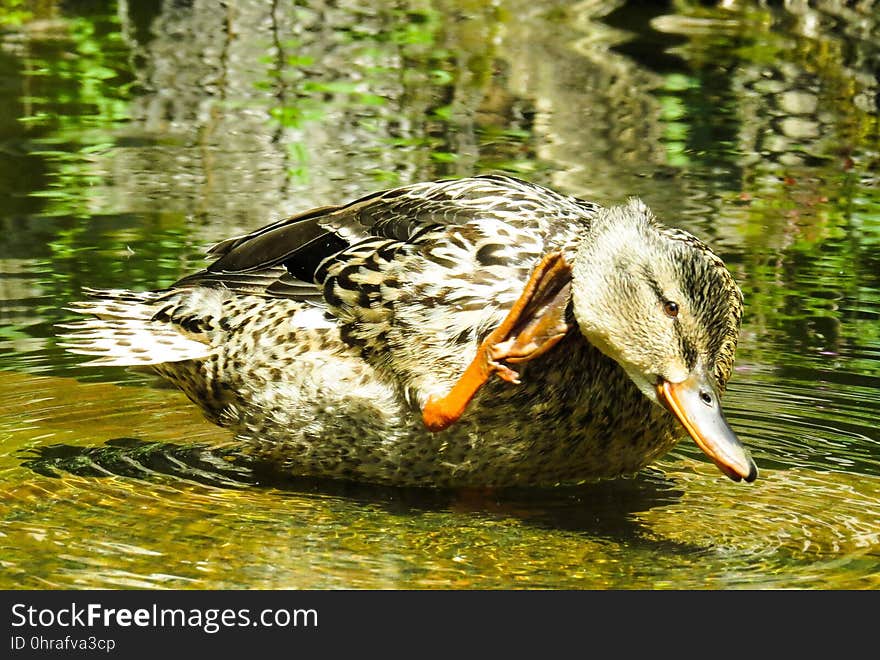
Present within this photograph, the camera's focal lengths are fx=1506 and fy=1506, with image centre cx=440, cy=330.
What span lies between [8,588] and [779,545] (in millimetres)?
2463

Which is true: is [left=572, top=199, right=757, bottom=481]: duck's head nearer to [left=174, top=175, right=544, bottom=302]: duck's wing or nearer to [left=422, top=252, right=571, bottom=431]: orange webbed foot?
[left=422, top=252, right=571, bottom=431]: orange webbed foot

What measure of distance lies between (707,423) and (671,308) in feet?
1.26

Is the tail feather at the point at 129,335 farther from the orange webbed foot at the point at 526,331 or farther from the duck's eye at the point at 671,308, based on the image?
the duck's eye at the point at 671,308

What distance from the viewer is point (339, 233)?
5.80 metres

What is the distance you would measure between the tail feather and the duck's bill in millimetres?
2050

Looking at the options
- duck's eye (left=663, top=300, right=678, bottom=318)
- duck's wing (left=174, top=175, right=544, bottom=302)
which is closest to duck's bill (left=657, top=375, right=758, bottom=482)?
duck's eye (left=663, top=300, right=678, bottom=318)

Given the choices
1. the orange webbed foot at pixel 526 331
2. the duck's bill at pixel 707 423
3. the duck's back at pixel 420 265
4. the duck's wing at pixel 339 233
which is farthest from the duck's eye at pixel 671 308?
the duck's wing at pixel 339 233

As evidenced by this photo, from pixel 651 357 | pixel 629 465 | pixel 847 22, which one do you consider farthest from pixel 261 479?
pixel 847 22

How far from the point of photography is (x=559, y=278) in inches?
200

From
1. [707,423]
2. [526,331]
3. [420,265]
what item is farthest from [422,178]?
[707,423]

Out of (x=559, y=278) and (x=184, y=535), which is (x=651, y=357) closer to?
(x=559, y=278)

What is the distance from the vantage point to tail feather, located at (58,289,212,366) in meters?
5.93

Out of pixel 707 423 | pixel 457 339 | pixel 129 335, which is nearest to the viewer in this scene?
pixel 707 423

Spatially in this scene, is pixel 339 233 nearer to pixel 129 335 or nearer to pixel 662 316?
pixel 129 335
